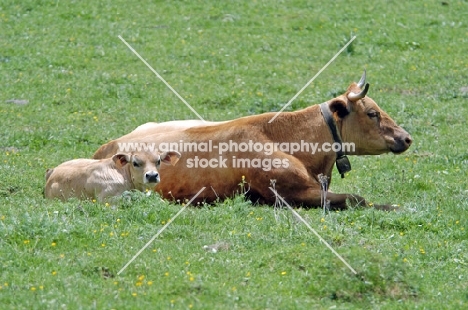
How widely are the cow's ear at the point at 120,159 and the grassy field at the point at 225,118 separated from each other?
2.67 ft

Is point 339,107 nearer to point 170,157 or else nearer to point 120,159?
point 170,157

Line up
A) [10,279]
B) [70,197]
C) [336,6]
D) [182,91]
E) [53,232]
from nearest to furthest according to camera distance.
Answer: [10,279]
[53,232]
[70,197]
[182,91]
[336,6]

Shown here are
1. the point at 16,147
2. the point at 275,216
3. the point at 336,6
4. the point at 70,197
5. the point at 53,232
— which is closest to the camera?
the point at 53,232

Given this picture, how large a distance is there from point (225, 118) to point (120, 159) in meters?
6.09

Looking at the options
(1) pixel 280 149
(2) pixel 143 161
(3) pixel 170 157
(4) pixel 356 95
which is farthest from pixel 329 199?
(2) pixel 143 161

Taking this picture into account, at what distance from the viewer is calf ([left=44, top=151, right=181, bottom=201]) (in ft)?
44.1

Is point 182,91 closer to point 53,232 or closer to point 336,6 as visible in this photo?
point 336,6

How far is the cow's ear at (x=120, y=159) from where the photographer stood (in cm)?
1340

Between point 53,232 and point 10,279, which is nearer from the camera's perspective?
point 10,279

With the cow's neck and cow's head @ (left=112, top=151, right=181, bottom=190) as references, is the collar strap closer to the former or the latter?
the cow's neck

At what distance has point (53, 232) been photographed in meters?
10.8

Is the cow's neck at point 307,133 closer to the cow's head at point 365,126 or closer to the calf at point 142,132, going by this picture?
the cow's head at point 365,126

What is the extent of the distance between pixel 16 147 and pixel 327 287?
8919 mm

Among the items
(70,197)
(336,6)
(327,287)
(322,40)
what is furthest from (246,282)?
(336,6)
